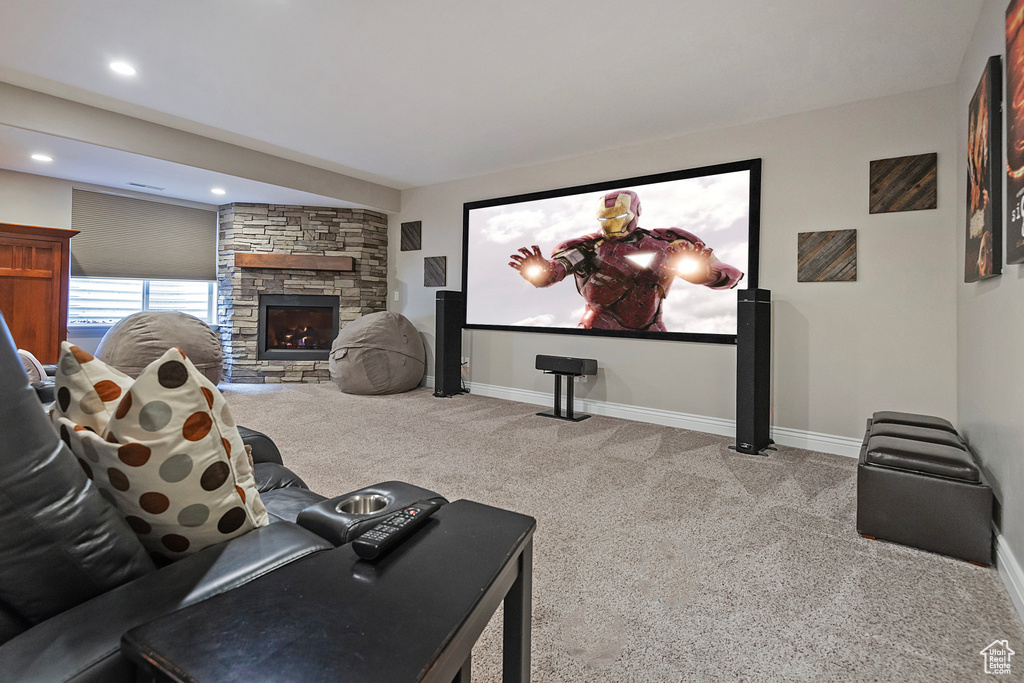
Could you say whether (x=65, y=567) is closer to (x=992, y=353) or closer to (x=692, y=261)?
(x=992, y=353)

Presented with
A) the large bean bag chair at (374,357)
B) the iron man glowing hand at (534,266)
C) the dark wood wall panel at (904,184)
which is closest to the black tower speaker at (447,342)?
the large bean bag chair at (374,357)

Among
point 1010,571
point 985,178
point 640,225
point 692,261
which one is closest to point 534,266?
point 640,225

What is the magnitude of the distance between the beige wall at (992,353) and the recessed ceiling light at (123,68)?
4.54 meters

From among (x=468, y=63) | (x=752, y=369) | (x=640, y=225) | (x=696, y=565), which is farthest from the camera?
(x=640, y=225)

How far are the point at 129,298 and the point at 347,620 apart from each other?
6.55 metres

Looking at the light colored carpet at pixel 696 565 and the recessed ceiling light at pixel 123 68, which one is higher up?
the recessed ceiling light at pixel 123 68

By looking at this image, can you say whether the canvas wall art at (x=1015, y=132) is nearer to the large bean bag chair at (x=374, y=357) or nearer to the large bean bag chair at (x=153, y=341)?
the large bean bag chair at (x=374, y=357)

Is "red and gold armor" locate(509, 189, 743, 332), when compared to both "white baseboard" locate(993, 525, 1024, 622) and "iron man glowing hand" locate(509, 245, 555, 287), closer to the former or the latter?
"iron man glowing hand" locate(509, 245, 555, 287)

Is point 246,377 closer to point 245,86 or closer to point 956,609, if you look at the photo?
point 245,86

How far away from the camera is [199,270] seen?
239 inches

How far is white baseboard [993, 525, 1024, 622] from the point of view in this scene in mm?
1632

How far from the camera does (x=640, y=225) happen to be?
4.31 meters

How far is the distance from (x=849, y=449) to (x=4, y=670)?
13.5ft

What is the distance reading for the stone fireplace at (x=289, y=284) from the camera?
232 inches
